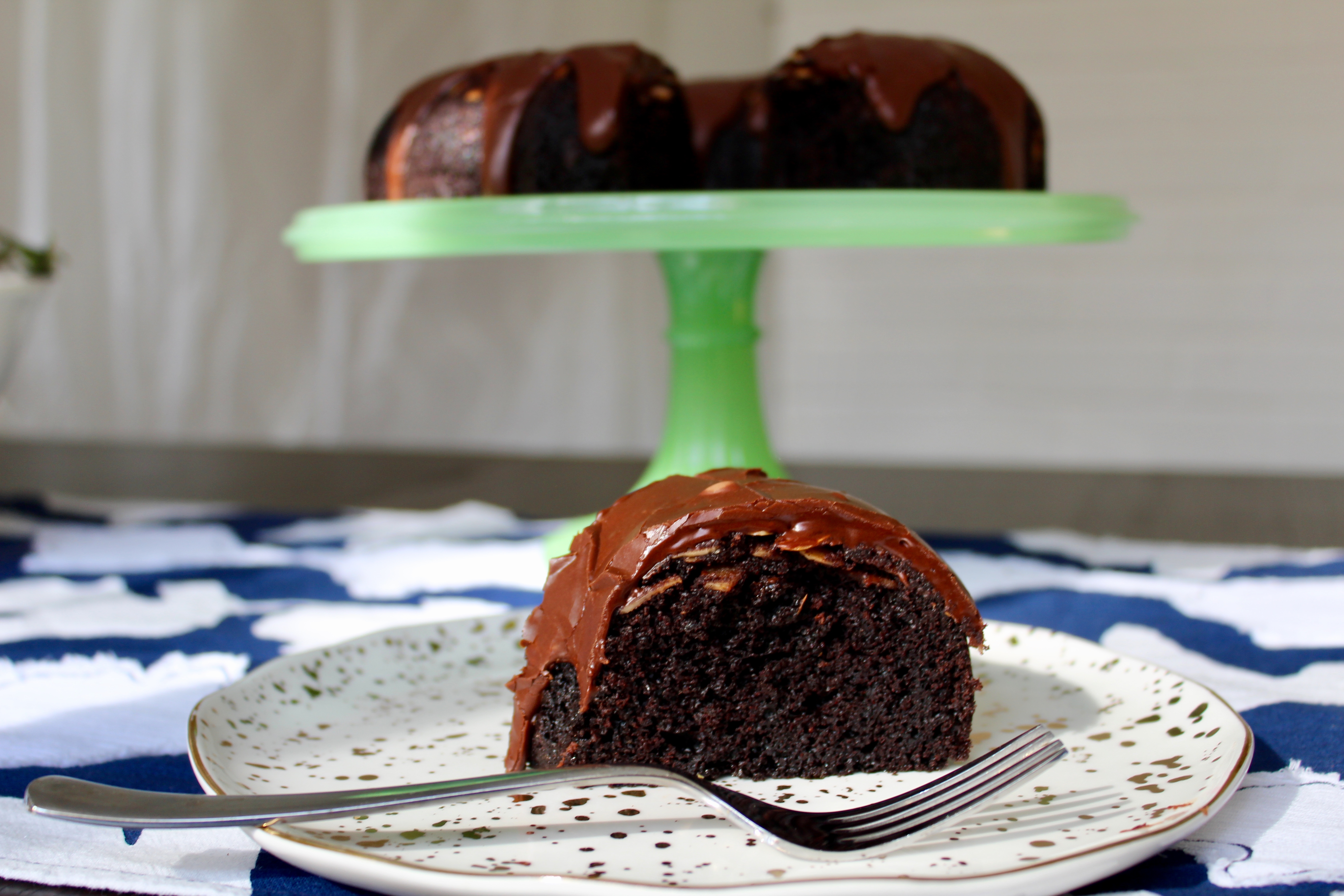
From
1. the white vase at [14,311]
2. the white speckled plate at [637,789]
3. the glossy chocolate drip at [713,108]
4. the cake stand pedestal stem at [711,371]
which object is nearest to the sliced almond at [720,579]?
the white speckled plate at [637,789]

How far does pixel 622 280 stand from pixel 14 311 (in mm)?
1700

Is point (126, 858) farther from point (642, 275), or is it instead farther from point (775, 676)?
point (642, 275)

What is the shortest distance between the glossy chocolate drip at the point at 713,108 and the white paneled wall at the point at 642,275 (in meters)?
1.37

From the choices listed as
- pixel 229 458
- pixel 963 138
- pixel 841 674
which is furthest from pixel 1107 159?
pixel 841 674

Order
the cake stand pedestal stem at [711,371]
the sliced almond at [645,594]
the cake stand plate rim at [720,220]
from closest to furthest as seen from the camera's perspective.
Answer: the sliced almond at [645,594]
the cake stand plate rim at [720,220]
the cake stand pedestal stem at [711,371]

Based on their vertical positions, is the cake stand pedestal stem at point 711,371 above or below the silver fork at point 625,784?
above

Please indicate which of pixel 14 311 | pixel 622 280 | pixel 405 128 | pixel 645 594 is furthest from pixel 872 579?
pixel 622 280

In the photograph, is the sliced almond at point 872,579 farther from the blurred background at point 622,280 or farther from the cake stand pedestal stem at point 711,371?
the blurred background at point 622,280

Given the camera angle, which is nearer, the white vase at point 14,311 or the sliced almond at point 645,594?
the sliced almond at point 645,594

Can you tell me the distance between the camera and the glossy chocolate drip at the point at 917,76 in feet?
3.68

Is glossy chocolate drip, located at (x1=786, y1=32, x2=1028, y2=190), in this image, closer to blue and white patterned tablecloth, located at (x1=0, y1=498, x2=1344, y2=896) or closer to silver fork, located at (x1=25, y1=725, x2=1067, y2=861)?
blue and white patterned tablecloth, located at (x1=0, y1=498, x2=1344, y2=896)

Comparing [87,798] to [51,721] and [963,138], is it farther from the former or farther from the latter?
[963,138]

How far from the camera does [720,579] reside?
71cm

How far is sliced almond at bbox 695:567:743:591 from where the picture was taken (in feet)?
2.33
